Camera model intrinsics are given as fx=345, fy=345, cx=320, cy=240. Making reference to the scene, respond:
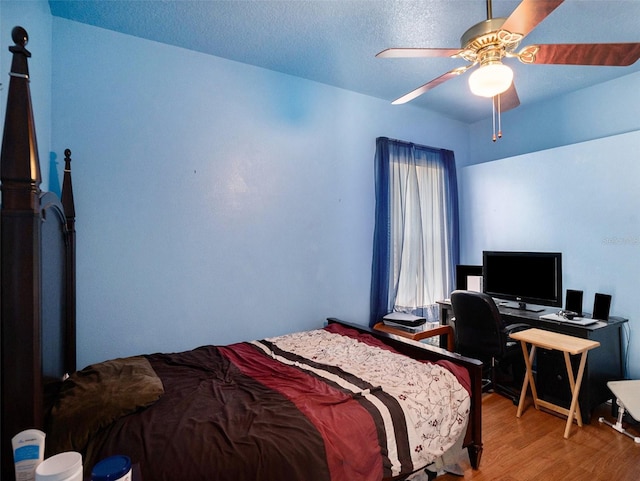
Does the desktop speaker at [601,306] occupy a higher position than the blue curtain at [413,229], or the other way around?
the blue curtain at [413,229]

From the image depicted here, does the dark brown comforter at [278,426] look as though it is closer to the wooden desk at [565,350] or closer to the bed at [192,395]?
the bed at [192,395]

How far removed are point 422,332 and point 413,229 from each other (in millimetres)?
1129

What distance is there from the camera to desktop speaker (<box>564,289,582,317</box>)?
9.21 feet

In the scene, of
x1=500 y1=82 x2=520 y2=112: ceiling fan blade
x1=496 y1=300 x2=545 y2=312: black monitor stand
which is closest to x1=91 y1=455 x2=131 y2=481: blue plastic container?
x1=500 y1=82 x2=520 y2=112: ceiling fan blade

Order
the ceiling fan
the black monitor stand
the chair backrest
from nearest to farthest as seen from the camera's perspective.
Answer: the ceiling fan < the chair backrest < the black monitor stand

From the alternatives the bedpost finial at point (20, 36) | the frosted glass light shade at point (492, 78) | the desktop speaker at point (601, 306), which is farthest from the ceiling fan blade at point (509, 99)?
the bedpost finial at point (20, 36)

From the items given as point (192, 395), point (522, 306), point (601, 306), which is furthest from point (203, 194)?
point (601, 306)

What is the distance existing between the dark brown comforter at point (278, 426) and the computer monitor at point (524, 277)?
171cm

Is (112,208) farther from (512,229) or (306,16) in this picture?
(512,229)

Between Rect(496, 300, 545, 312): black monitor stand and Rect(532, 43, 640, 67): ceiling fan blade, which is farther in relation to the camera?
Rect(496, 300, 545, 312): black monitor stand

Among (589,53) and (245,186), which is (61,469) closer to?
(245,186)

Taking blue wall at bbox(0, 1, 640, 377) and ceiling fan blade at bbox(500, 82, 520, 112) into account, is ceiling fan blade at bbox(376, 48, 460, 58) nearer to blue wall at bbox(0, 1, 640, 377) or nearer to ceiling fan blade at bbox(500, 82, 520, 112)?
ceiling fan blade at bbox(500, 82, 520, 112)

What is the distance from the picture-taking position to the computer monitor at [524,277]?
9.73 feet

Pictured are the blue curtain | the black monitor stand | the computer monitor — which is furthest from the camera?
the blue curtain
